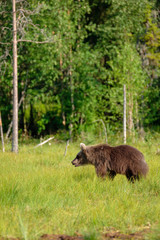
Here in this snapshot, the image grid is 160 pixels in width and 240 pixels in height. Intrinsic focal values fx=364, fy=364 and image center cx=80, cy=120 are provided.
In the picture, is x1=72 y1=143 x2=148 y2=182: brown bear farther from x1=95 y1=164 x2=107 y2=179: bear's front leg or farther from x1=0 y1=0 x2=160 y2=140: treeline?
x1=0 y1=0 x2=160 y2=140: treeline

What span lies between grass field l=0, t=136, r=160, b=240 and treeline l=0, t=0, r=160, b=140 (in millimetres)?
9751

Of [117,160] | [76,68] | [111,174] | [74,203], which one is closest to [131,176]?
[117,160]

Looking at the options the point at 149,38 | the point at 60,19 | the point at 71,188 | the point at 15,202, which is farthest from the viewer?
the point at 149,38

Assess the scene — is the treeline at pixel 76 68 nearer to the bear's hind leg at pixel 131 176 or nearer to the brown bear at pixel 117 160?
the brown bear at pixel 117 160

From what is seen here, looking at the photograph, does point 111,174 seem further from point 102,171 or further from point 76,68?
point 76,68

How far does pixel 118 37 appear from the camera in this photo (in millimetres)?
20609

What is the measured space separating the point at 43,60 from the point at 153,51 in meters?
8.72

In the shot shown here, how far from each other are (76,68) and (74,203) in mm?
14118

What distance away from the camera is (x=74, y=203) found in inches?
257

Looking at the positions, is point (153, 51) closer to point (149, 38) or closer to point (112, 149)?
point (149, 38)

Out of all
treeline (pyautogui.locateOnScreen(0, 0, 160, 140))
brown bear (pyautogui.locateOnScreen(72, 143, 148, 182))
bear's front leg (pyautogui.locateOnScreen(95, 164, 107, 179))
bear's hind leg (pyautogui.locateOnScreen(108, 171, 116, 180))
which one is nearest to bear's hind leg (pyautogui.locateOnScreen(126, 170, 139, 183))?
brown bear (pyautogui.locateOnScreen(72, 143, 148, 182))

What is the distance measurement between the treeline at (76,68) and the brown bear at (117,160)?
938 centimetres

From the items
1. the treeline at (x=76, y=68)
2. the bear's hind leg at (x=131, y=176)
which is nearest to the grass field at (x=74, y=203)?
the bear's hind leg at (x=131, y=176)

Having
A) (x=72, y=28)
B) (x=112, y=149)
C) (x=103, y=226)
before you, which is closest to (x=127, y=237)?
(x=103, y=226)
